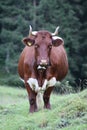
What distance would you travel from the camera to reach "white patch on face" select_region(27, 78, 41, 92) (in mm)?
10773

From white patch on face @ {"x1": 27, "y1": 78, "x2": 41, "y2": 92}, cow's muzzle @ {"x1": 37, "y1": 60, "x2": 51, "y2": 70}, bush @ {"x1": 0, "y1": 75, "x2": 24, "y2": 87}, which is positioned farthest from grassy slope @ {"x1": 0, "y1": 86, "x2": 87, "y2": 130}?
bush @ {"x1": 0, "y1": 75, "x2": 24, "y2": 87}

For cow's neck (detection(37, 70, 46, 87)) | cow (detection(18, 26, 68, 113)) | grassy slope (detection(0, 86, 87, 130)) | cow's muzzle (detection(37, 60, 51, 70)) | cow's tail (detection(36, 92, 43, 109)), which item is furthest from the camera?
cow's tail (detection(36, 92, 43, 109))

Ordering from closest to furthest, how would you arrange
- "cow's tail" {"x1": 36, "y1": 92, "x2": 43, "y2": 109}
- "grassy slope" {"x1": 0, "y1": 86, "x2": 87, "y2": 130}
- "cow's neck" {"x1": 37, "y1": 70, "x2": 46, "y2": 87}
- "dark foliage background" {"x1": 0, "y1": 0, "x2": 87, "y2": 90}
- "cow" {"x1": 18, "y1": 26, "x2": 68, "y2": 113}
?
"grassy slope" {"x1": 0, "y1": 86, "x2": 87, "y2": 130}
"cow" {"x1": 18, "y1": 26, "x2": 68, "y2": 113}
"cow's neck" {"x1": 37, "y1": 70, "x2": 46, "y2": 87}
"cow's tail" {"x1": 36, "y1": 92, "x2": 43, "y2": 109}
"dark foliage background" {"x1": 0, "y1": 0, "x2": 87, "y2": 90}

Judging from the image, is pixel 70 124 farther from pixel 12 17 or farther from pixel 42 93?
pixel 12 17

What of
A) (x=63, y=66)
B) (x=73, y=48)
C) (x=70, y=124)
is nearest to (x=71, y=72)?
(x=73, y=48)

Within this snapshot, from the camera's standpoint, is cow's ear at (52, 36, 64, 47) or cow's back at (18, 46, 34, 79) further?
cow's ear at (52, 36, 64, 47)

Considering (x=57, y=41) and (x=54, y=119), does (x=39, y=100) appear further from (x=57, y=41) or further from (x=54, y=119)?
(x=54, y=119)

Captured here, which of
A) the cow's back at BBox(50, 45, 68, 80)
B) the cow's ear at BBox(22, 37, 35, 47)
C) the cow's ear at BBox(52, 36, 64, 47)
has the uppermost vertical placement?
the cow's ear at BBox(22, 37, 35, 47)

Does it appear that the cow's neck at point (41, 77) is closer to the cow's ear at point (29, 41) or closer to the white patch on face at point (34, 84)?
the white patch on face at point (34, 84)

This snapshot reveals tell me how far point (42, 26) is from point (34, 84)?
3020 cm

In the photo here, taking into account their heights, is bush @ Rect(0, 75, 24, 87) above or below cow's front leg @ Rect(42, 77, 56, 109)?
below

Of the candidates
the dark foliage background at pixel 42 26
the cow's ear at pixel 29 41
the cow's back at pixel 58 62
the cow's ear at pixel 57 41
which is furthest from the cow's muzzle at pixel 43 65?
the dark foliage background at pixel 42 26

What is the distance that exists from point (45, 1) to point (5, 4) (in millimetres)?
3386

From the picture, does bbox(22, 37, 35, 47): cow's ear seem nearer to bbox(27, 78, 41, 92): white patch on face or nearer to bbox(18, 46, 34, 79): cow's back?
bbox(18, 46, 34, 79): cow's back
